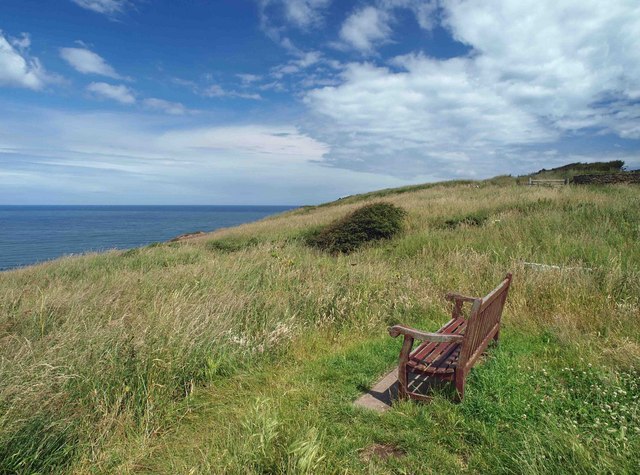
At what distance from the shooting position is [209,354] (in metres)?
4.29

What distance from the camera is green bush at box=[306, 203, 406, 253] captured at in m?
13.4

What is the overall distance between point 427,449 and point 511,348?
226 centimetres

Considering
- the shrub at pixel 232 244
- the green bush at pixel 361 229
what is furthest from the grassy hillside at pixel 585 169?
the shrub at pixel 232 244

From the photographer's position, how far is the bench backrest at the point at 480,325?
334 cm

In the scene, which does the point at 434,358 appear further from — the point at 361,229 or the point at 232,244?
the point at 232,244

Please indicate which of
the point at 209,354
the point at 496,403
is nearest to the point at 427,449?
the point at 496,403

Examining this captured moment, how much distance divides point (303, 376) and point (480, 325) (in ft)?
6.46

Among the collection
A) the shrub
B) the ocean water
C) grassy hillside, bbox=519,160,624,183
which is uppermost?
grassy hillside, bbox=519,160,624,183

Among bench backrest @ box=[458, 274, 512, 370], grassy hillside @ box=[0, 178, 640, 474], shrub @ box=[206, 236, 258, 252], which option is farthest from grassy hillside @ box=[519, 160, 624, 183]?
bench backrest @ box=[458, 274, 512, 370]

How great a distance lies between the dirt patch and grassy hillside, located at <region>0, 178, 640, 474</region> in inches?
0.7

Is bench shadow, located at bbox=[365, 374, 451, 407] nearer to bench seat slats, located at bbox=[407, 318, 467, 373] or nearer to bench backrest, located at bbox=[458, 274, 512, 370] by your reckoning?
bench seat slats, located at bbox=[407, 318, 467, 373]

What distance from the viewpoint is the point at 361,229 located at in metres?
13.8

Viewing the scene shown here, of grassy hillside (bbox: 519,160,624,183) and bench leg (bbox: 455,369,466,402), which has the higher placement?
grassy hillside (bbox: 519,160,624,183)

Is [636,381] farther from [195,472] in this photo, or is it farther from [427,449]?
[195,472]
